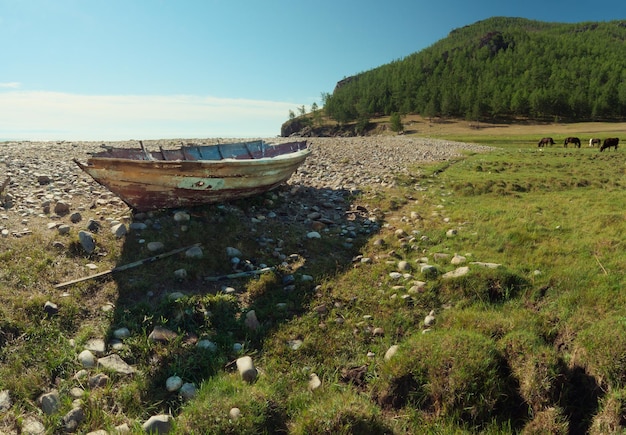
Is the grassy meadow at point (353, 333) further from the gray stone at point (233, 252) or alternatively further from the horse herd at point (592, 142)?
the horse herd at point (592, 142)

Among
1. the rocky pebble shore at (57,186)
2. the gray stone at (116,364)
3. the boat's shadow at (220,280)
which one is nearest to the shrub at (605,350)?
the boat's shadow at (220,280)

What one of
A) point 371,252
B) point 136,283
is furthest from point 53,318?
point 371,252

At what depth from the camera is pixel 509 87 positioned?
132 meters

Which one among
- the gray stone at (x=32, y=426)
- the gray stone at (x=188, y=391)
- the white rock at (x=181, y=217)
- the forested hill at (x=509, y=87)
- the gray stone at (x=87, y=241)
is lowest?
the gray stone at (x=188, y=391)

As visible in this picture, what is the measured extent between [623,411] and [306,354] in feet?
11.4

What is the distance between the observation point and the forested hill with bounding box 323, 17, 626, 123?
111375 mm

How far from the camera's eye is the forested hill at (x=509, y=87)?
111375 mm

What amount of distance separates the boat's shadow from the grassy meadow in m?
0.03

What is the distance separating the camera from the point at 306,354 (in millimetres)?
4867

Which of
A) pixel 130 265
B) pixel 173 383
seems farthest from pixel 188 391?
pixel 130 265

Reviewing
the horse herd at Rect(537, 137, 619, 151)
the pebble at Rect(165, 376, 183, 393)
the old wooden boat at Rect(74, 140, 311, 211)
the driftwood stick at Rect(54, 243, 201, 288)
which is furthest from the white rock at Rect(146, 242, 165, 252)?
the horse herd at Rect(537, 137, 619, 151)

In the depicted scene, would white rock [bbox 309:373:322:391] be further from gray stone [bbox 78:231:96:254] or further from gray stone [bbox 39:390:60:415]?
gray stone [bbox 78:231:96:254]

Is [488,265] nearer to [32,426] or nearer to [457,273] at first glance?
[457,273]

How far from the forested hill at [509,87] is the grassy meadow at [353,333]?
4630 inches
